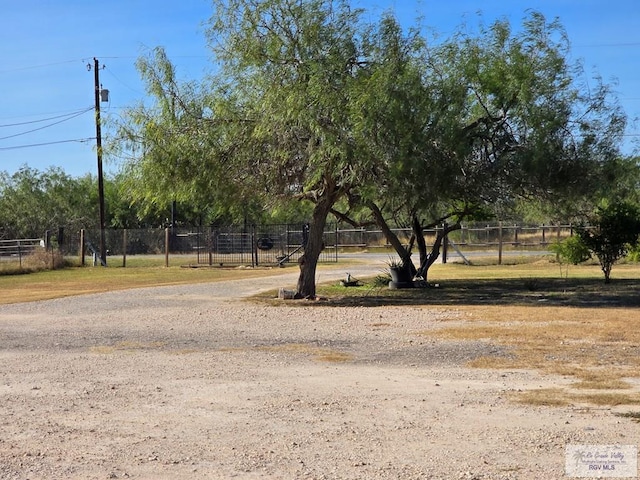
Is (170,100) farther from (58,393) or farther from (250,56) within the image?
(58,393)

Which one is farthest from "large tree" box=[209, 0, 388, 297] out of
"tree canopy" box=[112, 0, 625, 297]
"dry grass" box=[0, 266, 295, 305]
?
"dry grass" box=[0, 266, 295, 305]

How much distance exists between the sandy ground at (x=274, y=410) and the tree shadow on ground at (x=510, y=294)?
20.0 feet

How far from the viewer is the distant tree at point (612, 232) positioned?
2853cm

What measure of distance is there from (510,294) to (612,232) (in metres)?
5.06

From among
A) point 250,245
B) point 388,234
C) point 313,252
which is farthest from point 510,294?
point 250,245

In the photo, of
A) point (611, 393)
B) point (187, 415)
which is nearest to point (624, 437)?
point (611, 393)

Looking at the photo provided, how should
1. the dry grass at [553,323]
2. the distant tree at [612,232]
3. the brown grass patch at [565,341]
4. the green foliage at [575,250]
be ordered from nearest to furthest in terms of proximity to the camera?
the brown grass patch at [565,341]
the dry grass at [553,323]
the distant tree at [612,232]
the green foliage at [575,250]

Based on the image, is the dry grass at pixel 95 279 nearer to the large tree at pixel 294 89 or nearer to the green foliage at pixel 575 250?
the large tree at pixel 294 89

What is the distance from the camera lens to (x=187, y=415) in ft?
31.0

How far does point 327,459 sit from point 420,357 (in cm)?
642

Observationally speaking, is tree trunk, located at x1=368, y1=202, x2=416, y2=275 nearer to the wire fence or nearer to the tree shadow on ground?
the tree shadow on ground

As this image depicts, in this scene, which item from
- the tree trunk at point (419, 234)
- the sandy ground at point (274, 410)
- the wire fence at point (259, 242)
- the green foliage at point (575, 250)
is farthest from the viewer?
the wire fence at point (259, 242)

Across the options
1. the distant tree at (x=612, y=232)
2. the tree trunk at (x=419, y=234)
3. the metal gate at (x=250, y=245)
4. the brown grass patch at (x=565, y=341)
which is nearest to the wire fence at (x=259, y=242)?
the metal gate at (x=250, y=245)

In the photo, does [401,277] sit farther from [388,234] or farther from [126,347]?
[126,347]
